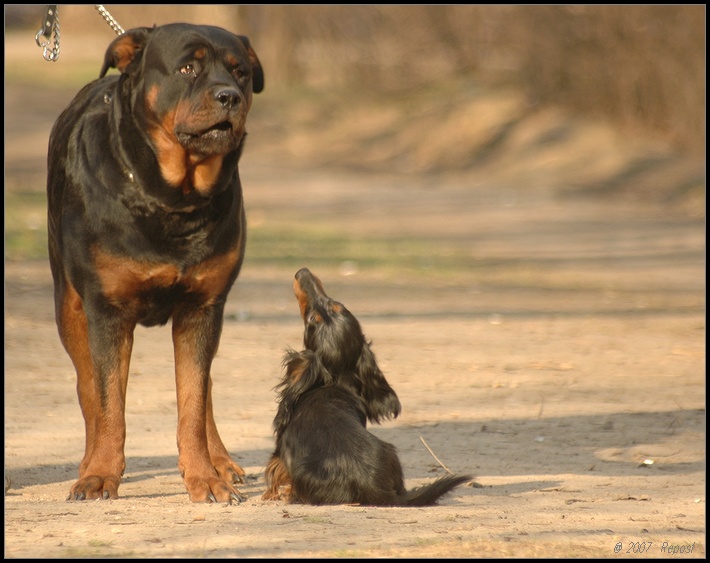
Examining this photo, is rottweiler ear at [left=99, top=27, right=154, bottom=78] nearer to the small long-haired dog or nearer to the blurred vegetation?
the small long-haired dog

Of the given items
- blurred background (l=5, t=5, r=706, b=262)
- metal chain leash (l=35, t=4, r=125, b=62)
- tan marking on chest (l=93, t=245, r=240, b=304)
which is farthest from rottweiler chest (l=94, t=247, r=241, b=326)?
blurred background (l=5, t=5, r=706, b=262)

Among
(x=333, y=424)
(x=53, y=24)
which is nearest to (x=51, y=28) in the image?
(x=53, y=24)

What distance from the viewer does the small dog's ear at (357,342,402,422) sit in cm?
560

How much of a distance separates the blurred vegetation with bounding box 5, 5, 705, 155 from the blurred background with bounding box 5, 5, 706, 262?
35mm

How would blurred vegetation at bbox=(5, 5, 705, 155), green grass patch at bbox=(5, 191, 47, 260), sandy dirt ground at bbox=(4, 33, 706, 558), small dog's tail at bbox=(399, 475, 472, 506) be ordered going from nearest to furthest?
sandy dirt ground at bbox=(4, 33, 706, 558)
small dog's tail at bbox=(399, 475, 472, 506)
green grass patch at bbox=(5, 191, 47, 260)
blurred vegetation at bbox=(5, 5, 705, 155)

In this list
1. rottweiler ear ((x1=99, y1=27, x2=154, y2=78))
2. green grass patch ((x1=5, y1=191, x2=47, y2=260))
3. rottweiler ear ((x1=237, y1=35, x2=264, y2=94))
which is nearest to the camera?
rottweiler ear ((x1=99, y1=27, x2=154, y2=78))

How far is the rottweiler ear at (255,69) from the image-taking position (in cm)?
570

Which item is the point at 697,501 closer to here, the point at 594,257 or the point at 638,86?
the point at 594,257

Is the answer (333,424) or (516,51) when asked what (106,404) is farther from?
(516,51)

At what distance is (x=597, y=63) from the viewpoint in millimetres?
23938

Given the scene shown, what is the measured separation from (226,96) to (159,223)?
66cm

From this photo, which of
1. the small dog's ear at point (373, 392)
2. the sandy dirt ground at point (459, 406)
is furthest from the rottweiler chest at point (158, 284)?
the sandy dirt ground at point (459, 406)

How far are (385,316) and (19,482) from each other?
18.4 feet

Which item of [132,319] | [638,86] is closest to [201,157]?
[132,319]
